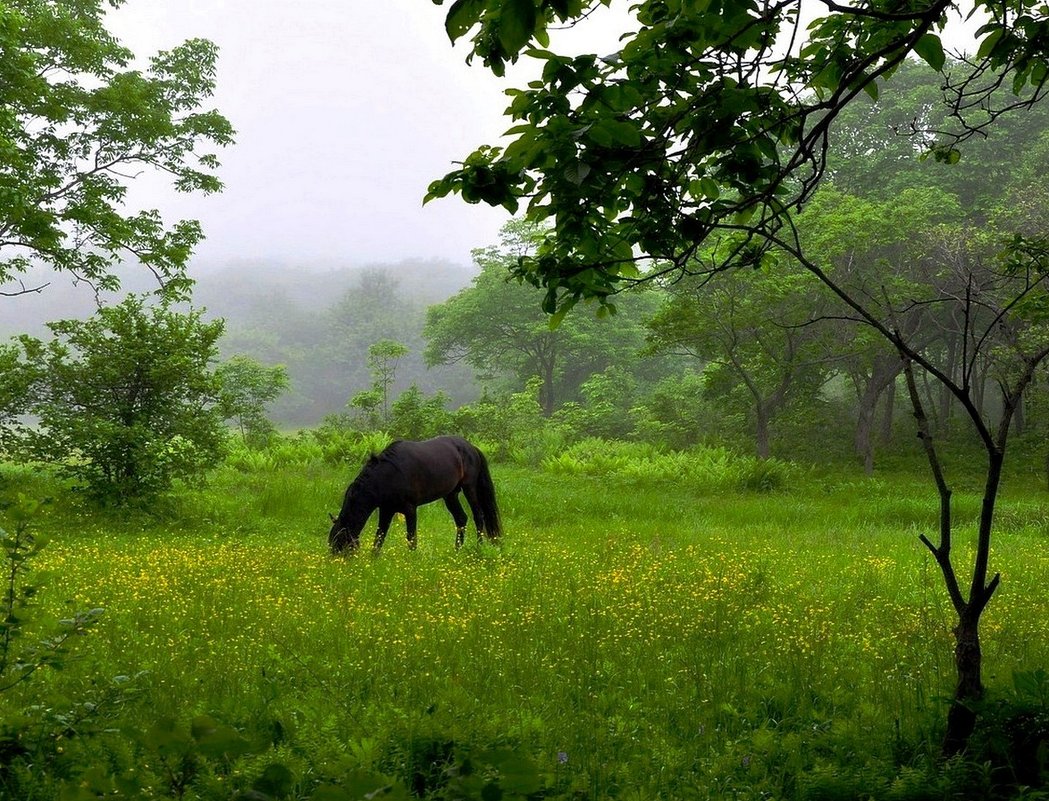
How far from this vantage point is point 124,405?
40.2ft

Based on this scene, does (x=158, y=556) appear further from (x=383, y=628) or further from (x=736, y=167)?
(x=736, y=167)

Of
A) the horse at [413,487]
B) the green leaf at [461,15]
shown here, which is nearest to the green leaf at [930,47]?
the green leaf at [461,15]

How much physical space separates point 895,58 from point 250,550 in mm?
8790

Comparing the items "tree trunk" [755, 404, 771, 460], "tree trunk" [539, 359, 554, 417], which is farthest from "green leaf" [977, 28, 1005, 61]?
"tree trunk" [539, 359, 554, 417]

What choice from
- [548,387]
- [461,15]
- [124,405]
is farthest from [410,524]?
[548,387]

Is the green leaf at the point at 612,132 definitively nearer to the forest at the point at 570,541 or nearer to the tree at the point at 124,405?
the forest at the point at 570,541

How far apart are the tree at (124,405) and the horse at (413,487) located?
4.24 m

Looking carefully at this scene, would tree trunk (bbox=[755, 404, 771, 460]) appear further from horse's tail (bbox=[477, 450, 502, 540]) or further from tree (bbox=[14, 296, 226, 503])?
tree (bbox=[14, 296, 226, 503])

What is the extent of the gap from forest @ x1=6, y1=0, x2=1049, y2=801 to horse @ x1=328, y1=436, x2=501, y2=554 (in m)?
0.25

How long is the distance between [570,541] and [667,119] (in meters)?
8.21

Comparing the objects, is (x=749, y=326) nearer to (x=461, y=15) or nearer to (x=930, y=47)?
(x=930, y=47)

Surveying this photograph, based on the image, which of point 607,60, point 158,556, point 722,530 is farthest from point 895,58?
point 722,530

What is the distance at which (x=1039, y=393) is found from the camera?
23.5m

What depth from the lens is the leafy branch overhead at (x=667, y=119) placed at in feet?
8.18
